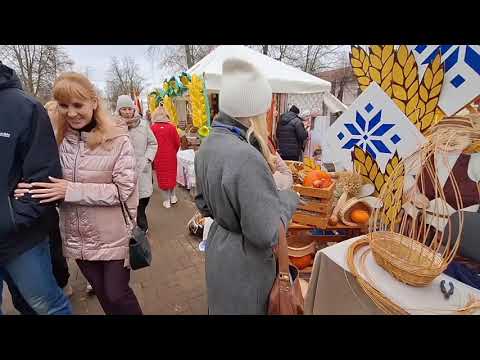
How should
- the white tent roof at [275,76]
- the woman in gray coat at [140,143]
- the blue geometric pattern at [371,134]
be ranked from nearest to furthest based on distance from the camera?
the blue geometric pattern at [371,134] → the woman in gray coat at [140,143] → the white tent roof at [275,76]

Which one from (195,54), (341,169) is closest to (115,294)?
(341,169)

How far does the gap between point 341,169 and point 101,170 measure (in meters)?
1.85

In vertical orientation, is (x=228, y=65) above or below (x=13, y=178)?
above

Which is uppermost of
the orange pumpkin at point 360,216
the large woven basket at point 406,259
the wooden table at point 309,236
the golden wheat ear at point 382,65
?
the golden wheat ear at point 382,65

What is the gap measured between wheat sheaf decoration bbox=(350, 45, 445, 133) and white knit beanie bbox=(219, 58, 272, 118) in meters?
1.18

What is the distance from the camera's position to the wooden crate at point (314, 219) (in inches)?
80.6

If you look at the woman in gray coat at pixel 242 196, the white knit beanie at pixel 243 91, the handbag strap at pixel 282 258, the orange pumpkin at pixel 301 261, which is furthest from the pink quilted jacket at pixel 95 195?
the orange pumpkin at pixel 301 261

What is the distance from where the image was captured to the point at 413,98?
67.1 inches

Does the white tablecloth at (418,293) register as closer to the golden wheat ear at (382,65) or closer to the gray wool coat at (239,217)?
the gray wool coat at (239,217)

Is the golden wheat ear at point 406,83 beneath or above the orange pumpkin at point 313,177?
above

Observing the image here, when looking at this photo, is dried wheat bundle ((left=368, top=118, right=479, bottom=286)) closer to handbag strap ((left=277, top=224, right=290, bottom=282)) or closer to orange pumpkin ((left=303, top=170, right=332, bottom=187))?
handbag strap ((left=277, top=224, right=290, bottom=282))

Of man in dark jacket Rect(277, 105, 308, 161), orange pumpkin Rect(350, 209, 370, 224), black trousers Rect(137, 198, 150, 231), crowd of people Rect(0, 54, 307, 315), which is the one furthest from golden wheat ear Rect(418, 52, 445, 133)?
man in dark jacket Rect(277, 105, 308, 161)

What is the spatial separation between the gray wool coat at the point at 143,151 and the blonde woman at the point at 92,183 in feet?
4.72
